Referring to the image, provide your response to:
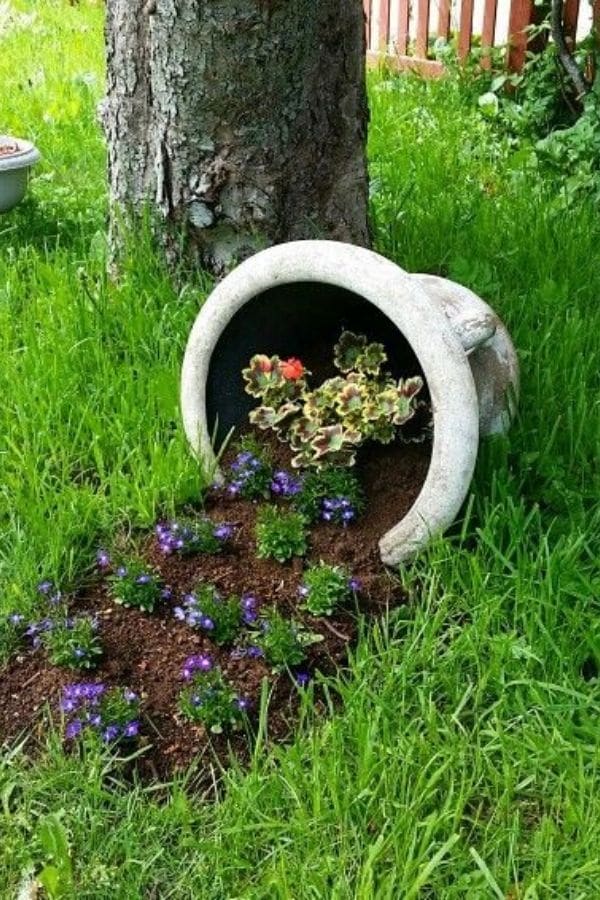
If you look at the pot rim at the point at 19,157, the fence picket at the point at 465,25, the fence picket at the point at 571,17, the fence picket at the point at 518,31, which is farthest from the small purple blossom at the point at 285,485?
the fence picket at the point at 465,25

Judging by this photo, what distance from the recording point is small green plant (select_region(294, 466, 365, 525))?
2.27 meters

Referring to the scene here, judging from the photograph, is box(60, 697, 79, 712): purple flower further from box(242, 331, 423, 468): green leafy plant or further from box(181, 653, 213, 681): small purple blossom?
box(242, 331, 423, 468): green leafy plant

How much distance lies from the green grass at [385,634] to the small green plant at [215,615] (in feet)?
0.76

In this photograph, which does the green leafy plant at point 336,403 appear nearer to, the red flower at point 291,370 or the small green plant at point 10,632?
the red flower at point 291,370

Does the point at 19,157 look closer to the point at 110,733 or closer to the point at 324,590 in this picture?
the point at 324,590

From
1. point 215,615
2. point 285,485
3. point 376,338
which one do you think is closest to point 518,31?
point 376,338

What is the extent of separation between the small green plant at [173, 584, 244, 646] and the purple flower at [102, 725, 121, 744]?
268 mm

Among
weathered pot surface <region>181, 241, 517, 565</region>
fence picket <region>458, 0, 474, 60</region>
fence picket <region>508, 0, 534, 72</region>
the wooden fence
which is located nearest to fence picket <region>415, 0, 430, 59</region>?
the wooden fence

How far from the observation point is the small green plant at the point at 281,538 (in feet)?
7.23

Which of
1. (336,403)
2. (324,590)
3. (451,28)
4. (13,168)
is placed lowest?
(324,590)

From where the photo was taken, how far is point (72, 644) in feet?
6.62

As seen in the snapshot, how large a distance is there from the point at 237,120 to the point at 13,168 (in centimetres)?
115

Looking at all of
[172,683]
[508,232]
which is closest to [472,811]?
[172,683]

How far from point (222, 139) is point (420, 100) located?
284 centimetres
